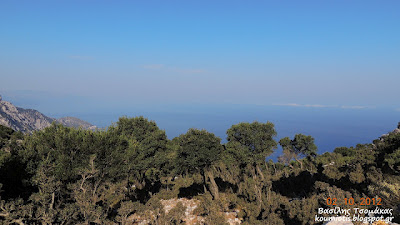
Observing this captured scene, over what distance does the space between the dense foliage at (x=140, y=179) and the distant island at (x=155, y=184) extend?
91 millimetres

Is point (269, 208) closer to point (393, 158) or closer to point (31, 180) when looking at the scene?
point (393, 158)

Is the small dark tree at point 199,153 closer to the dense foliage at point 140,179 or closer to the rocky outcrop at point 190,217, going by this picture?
the dense foliage at point 140,179

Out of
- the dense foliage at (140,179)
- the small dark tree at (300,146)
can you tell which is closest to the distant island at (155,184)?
the dense foliage at (140,179)

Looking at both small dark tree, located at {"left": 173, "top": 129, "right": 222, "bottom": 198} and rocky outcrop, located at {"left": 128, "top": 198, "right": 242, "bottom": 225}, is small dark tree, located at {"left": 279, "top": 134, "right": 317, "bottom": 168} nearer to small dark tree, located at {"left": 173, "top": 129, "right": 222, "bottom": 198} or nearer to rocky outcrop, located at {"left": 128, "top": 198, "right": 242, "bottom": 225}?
small dark tree, located at {"left": 173, "top": 129, "right": 222, "bottom": 198}

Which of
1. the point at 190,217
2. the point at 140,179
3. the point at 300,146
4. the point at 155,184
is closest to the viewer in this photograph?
the point at 190,217

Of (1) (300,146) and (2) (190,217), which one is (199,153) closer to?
(2) (190,217)

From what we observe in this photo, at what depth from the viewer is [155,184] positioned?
38344mm

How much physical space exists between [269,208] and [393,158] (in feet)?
53.9

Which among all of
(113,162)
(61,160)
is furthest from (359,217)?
(61,160)

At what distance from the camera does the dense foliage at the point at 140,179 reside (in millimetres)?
16375

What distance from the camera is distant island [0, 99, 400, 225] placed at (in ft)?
51.9

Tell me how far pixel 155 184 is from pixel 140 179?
2.95 metres

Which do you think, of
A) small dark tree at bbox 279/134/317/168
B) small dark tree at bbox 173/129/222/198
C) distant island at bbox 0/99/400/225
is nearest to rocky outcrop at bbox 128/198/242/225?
distant island at bbox 0/99/400/225

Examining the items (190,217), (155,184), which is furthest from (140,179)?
(190,217)
